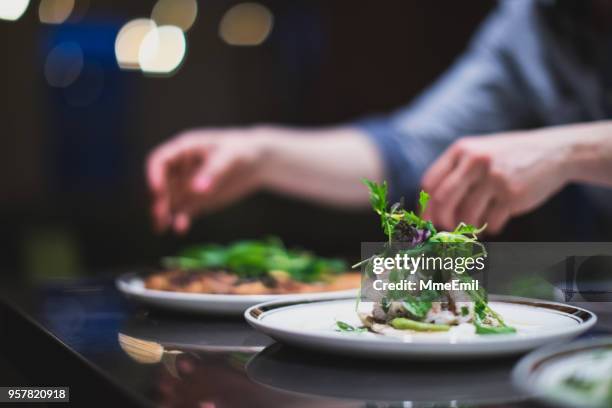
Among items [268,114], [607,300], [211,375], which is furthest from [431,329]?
[268,114]

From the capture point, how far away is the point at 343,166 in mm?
2053

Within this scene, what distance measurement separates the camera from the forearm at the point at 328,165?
1.97m

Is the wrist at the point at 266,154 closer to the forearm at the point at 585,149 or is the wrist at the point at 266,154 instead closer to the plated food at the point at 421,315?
the forearm at the point at 585,149

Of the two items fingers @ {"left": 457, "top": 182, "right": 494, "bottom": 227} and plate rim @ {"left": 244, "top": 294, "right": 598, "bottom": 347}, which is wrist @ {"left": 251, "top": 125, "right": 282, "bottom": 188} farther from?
plate rim @ {"left": 244, "top": 294, "right": 598, "bottom": 347}

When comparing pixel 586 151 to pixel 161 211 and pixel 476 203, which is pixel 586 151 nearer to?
pixel 476 203

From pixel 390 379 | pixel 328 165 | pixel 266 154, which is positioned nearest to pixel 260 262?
pixel 390 379

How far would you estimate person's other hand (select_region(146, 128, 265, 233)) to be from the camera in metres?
1.56

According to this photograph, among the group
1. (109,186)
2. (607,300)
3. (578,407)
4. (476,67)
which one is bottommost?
(109,186)

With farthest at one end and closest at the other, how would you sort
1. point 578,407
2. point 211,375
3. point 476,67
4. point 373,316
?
point 476,67 → point 373,316 → point 211,375 → point 578,407

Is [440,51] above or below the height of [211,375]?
above

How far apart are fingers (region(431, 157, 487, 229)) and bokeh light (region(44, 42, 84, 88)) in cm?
500

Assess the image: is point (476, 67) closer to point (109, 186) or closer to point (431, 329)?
point (431, 329)

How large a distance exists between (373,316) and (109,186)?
206 inches

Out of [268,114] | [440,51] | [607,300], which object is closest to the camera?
[607,300]
